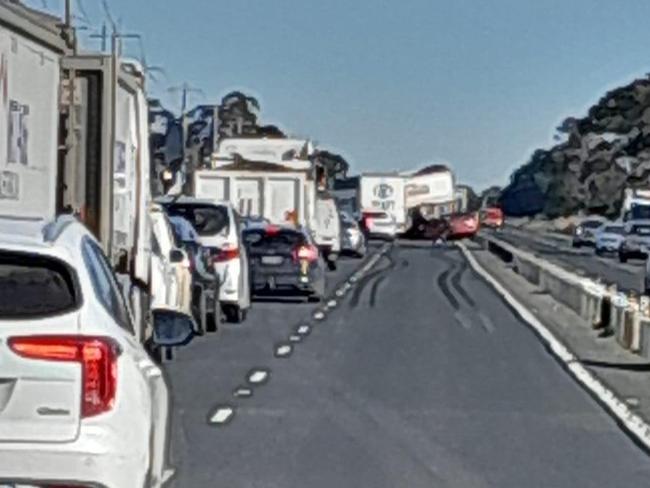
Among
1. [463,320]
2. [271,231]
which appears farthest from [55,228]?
[271,231]

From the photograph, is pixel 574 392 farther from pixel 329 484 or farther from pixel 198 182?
pixel 198 182

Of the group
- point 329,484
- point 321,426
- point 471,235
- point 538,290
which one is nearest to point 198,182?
point 538,290

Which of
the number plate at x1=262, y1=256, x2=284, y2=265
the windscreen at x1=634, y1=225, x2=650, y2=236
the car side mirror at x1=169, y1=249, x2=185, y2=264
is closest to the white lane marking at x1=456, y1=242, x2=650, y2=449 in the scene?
→ the number plate at x1=262, y1=256, x2=284, y2=265

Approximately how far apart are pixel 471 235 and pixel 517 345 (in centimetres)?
7803

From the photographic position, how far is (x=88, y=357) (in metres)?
8.52

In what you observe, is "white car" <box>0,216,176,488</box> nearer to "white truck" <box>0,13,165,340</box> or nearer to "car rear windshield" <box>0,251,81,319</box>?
"car rear windshield" <box>0,251,81,319</box>

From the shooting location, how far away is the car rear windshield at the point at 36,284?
28.2 ft

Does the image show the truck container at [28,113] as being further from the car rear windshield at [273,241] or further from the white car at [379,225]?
the white car at [379,225]

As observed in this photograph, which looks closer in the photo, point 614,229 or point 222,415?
point 222,415

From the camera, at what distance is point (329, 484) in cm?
1395

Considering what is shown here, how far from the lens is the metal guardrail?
26.8 metres

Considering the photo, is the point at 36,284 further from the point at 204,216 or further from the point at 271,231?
the point at 271,231

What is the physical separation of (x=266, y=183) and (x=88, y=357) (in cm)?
4340

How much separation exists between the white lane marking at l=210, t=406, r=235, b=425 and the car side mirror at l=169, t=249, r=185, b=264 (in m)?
5.59
